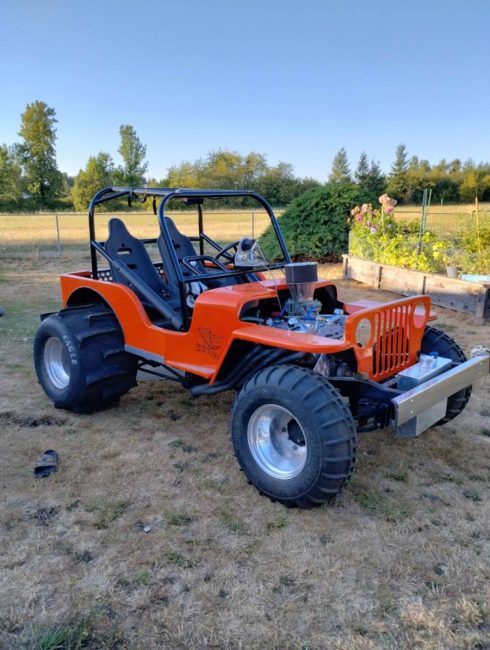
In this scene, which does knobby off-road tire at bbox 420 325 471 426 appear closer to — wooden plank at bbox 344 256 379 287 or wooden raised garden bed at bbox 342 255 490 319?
wooden raised garden bed at bbox 342 255 490 319

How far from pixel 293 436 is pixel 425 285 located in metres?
5.73

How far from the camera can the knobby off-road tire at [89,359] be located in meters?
3.93

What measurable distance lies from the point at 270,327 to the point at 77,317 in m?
1.81

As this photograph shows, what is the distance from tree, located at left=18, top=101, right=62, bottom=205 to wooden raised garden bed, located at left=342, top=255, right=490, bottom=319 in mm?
45348

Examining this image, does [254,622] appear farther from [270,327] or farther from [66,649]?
[270,327]

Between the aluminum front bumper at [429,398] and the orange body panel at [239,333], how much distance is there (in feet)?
1.06

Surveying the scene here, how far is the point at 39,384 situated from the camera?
15.5 feet

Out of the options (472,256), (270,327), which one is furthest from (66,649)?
(472,256)

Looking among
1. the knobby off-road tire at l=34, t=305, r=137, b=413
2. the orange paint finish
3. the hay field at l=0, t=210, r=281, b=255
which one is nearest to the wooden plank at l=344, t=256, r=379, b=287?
the hay field at l=0, t=210, r=281, b=255

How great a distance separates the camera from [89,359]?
395cm

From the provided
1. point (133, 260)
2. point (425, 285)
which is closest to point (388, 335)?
point (133, 260)

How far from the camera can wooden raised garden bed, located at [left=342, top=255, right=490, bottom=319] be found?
702 centimetres

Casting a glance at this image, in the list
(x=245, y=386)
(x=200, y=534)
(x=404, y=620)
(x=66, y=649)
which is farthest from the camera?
(x=245, y=386)

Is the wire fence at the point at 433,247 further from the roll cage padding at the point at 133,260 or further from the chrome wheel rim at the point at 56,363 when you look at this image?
the chrome wheel rim at the point at 56,363
